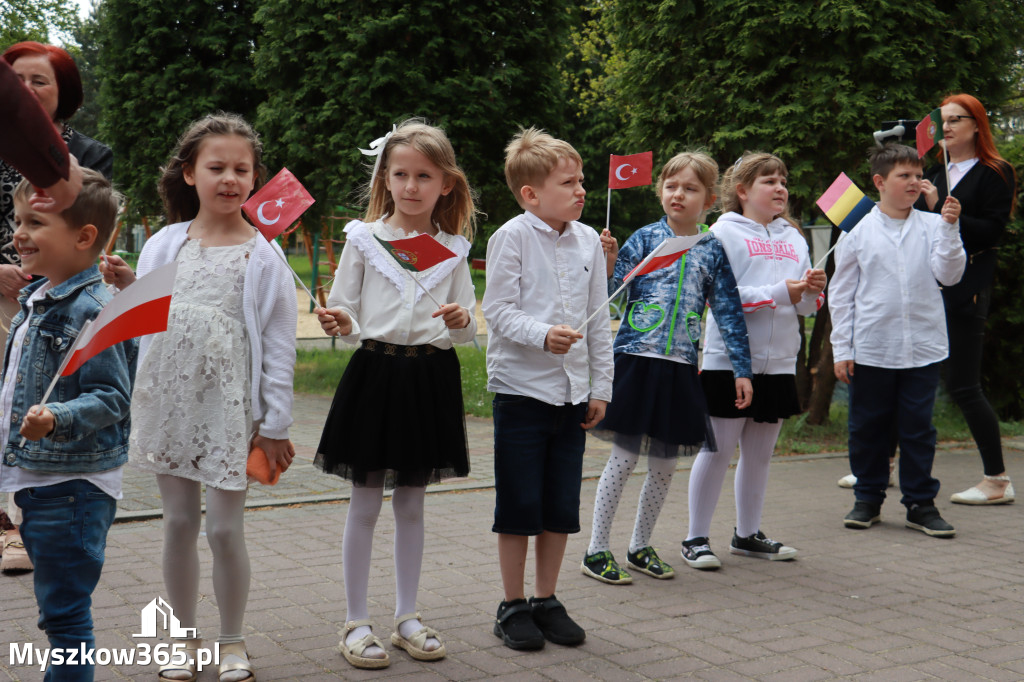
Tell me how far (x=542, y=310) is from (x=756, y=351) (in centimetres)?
159

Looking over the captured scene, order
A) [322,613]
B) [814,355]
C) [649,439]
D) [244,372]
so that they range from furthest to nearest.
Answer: [814,355] → [649,439] → [322,613] → [244,372]

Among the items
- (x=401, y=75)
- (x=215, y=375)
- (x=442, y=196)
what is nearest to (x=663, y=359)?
(x=442, y=196)

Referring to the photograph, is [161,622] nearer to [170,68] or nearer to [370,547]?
[370,547]

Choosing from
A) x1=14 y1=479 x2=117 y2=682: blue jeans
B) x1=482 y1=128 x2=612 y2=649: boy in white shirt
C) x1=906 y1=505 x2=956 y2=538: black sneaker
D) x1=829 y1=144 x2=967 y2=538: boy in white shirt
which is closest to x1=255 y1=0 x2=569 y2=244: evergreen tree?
x1=829 y1=144 x2=967 y2=538: boy in white shirt

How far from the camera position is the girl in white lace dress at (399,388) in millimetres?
3604

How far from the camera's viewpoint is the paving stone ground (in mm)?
3607

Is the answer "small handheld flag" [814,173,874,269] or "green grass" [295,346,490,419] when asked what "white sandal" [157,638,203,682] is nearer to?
"small handheld flag" [814,173,874,269]

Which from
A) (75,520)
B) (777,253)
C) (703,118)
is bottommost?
(75,520)

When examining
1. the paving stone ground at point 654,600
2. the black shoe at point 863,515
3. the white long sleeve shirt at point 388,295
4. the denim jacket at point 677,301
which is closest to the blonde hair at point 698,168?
the denim jacket at point 677,301

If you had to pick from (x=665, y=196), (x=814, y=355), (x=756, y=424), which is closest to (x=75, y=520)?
(x=665, y=196)

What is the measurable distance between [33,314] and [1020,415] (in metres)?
9.01

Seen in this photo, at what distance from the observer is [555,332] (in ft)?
11.9

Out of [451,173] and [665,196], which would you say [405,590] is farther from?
[665,196]

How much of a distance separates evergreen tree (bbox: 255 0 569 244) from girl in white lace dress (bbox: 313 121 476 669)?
22.5 ft
